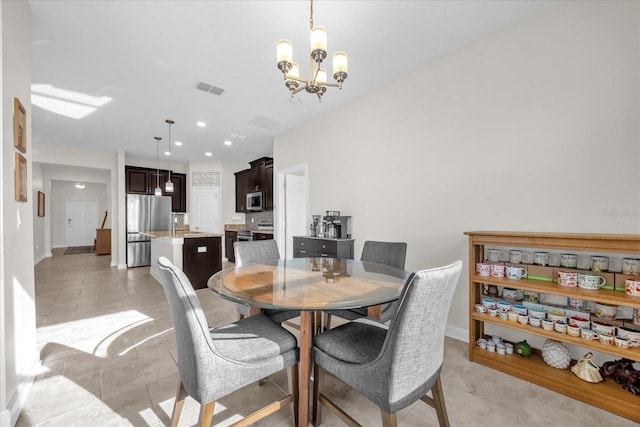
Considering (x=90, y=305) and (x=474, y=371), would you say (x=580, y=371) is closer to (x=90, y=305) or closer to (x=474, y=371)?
(x=474, y=371)

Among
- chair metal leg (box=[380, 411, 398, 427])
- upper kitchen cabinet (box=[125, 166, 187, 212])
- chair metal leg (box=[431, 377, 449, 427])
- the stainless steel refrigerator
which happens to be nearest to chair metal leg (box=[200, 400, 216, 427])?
chair metal leg (box=[380, 411, 398, 427])

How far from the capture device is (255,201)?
631cm

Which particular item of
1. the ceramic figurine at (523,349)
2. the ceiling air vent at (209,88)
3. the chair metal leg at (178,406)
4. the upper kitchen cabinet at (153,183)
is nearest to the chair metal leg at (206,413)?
the chair metal leg at (178,406)

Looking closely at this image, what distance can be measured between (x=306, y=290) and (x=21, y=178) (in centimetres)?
201

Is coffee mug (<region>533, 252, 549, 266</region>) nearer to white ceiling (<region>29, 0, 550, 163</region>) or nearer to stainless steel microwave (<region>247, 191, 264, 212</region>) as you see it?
white ceiling (<region>29, 0, 550, 163</region>)

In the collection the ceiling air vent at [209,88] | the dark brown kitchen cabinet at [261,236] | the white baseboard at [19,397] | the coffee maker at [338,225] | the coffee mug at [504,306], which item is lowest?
the white baseboard at [19,397]

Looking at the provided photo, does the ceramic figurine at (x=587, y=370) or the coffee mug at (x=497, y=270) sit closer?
the ceramic figurine at (x=587, y=370)

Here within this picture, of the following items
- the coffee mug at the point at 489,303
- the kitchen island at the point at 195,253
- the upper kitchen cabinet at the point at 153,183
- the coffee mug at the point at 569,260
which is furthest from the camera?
the upper kitchen cabinet at the point at 153,183

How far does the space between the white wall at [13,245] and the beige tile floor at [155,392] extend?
21 centimetres

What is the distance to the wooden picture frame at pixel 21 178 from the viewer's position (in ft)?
5.35

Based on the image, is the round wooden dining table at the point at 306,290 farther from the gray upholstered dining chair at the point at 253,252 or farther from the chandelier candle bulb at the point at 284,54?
the chandelier candle bulb at the point at 284,54

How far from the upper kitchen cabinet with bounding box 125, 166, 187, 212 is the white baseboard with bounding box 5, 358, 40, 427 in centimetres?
555

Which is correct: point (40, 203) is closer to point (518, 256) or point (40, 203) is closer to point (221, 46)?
point (221, 46)

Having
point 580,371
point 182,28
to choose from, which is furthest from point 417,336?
point 182,28
